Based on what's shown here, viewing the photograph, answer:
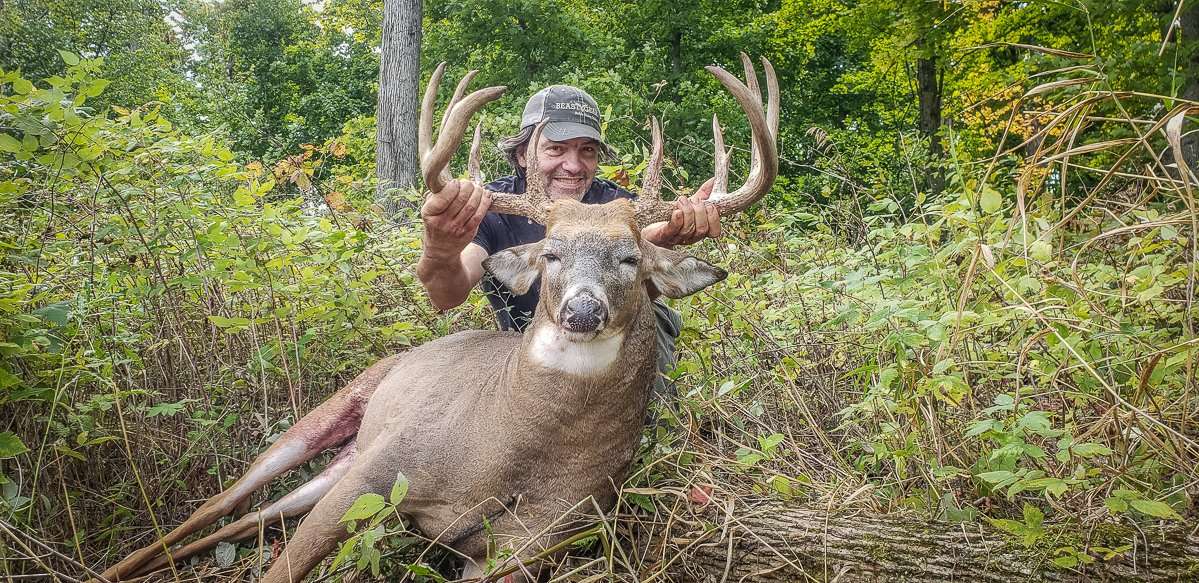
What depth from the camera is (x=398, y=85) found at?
12820 millimetres

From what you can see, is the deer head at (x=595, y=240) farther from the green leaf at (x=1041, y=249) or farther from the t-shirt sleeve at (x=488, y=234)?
the green leaf at (x=1041, y=249)

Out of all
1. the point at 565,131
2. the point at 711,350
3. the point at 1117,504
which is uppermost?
the point at 565,131

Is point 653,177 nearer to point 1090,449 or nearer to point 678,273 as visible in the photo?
point 678,273

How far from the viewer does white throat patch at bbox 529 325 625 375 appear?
11.6ft

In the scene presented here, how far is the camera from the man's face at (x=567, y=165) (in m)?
5.28

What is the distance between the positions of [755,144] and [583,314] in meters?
1.40

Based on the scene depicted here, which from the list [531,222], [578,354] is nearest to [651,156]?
[578,354]

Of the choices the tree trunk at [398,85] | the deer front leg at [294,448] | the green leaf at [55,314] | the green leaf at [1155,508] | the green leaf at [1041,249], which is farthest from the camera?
the tree trunk at [398,85]

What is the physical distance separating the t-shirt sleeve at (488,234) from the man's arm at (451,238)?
0.23m

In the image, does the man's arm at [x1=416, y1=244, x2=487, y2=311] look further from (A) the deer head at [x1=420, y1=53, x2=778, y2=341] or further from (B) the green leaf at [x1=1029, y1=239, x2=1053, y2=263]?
(B) the green leaf at [x1=1029, y1=239, x2=1053, y2=263]

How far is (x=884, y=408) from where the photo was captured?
4035 millimetres

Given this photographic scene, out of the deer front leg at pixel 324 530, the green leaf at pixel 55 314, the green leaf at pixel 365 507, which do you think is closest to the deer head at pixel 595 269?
the green leaf at pixel 365 507

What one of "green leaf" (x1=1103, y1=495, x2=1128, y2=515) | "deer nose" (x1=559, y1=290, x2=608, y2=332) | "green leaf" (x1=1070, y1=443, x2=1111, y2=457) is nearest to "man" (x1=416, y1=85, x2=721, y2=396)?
"deer nose" (x1=559, y1=290, x2=608, y2=332)

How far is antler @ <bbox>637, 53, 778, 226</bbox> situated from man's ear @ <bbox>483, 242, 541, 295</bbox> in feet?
1.65
